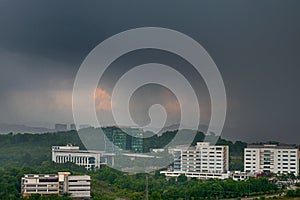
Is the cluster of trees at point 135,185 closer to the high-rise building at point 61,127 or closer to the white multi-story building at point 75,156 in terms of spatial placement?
the white multi-story building at point 75,156

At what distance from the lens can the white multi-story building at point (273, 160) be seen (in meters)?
14.2

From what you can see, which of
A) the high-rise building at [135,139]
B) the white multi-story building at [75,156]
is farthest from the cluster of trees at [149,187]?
the high-rise building at [135,139]

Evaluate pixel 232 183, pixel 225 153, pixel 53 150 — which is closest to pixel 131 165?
pixel 53 150

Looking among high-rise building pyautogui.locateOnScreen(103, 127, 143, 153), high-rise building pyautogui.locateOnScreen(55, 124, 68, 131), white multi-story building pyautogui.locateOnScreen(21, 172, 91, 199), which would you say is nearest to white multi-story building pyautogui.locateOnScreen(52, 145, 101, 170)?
high-rise building pyautogui.locateOnScreen(103, 127, 143, 153)

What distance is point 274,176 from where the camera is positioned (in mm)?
13266

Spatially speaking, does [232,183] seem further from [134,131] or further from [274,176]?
[134,131]

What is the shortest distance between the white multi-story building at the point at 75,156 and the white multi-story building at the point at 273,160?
A: 4.81m

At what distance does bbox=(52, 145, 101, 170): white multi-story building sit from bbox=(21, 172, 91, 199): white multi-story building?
23.0 ft

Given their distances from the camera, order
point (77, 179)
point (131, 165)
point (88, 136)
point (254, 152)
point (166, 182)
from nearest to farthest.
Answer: point (77, 179), point (166, 182), point (254, 152), point (131, 165), point (88, 136)

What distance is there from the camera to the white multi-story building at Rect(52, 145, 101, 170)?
1669 cm

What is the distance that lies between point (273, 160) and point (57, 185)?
705 centimetres

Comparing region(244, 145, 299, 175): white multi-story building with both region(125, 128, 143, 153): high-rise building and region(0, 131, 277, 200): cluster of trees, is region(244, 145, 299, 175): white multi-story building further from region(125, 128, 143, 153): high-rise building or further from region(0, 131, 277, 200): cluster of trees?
region(125, 128, 143, 153): high-rise building

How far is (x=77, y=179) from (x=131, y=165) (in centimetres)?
769

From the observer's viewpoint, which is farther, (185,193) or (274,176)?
(274,176)
